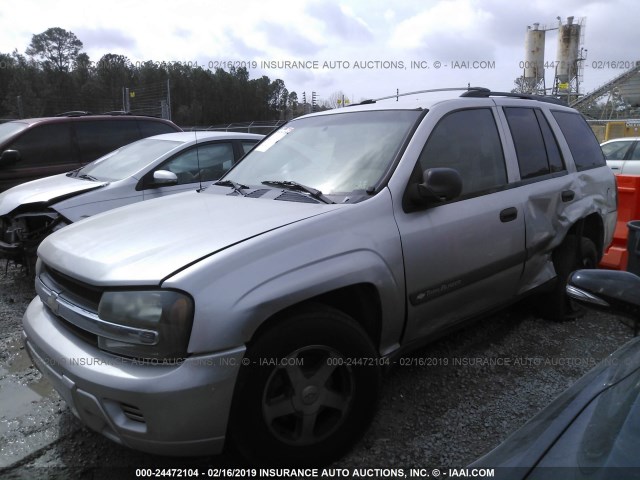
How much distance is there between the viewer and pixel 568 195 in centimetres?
381

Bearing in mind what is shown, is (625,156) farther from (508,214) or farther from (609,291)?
(609,291)

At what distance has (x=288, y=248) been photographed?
220 centimetres

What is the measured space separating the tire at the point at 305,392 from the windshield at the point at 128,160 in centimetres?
383

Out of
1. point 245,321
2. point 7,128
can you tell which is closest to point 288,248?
point 245,321

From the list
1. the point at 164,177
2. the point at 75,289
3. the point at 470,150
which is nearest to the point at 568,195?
the point at 470,150

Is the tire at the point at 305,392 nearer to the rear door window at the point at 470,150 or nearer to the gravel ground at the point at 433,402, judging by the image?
the gravel ground at the point at 433,402

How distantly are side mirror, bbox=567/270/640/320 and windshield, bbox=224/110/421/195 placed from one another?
120 cm

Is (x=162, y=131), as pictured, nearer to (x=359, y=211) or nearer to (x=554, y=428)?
(x=359, y=211)

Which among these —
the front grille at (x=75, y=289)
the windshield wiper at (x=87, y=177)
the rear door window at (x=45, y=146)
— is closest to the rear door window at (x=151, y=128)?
the rear door window at (x=45, y=146)

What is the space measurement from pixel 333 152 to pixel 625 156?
1090 centimetres

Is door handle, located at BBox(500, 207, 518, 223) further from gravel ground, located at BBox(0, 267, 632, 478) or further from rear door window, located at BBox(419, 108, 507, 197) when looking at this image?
gravel ground, located at BBox(0, 267, 632, 478)

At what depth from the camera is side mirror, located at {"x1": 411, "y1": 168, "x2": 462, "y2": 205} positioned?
101 inches

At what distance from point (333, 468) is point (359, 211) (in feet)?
4.17

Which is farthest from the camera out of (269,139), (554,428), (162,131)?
(162,131)
